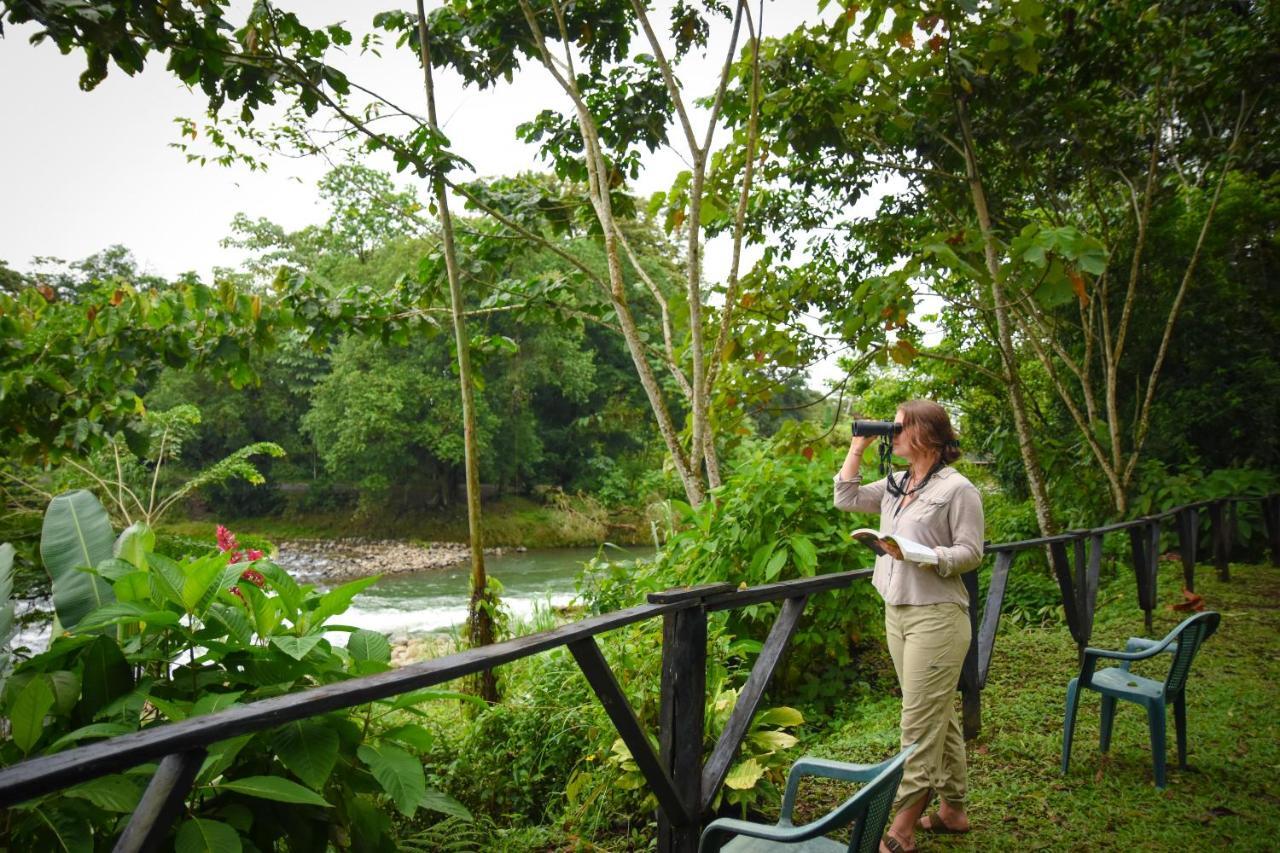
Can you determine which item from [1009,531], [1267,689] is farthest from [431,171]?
[1009,531]

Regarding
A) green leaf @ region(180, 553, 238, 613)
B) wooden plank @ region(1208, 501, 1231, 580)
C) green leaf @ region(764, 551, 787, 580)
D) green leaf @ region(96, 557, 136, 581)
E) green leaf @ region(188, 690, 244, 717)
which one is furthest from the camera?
wooden plank @ region(1208, 501, 1231, 580)

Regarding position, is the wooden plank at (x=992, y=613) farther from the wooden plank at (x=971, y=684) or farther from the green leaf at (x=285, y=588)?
the green leaf at (x=285, y=588)

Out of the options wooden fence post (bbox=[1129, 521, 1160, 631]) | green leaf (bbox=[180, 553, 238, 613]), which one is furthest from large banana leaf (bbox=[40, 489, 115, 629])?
wooden fence post (bbox=[1129, 521, 1160, 631])

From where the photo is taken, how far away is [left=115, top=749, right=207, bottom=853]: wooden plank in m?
0.95

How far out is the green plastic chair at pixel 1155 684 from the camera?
285cm

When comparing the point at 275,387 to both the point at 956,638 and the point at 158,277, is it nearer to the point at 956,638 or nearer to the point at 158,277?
the point at 158,277

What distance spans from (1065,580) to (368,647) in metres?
3.86

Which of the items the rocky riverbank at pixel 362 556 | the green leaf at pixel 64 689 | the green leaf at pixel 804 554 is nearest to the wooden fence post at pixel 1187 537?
the green leaf at pixel 804 554

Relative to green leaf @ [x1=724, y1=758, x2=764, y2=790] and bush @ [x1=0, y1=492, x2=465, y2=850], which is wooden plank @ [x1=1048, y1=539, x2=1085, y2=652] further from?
bush @ [x1=0, y1=492, x2=465, y2=850]

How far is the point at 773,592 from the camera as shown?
7.45ft

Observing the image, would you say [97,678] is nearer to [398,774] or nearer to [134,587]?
[134,587]

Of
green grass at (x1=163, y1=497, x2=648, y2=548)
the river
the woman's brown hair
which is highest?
the woman's brown hair

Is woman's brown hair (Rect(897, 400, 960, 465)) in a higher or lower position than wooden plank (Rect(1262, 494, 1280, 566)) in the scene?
higher

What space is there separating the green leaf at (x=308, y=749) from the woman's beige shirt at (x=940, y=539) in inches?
68.4
